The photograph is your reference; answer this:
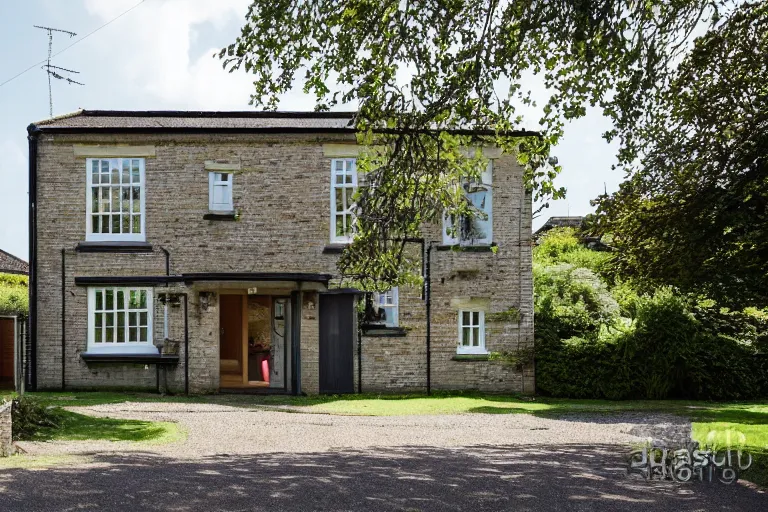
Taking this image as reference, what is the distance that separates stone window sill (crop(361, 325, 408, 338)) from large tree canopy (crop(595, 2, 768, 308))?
22.3 feet

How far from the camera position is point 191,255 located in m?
23.3

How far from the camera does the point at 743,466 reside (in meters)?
11.3

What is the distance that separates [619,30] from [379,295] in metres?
13.6

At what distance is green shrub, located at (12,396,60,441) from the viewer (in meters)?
13.4

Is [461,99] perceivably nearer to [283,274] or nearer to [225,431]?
[225,431]

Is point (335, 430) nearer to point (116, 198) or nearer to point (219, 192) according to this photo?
point (219, 192)

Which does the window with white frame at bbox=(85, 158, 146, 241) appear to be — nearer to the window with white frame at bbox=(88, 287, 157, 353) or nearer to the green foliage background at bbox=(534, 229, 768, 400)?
the window with white frame at bbox=(88, 287, 157, 353)

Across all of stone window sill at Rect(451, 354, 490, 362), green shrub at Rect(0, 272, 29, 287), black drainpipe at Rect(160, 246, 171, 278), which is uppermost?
black drainpipe at Rect(160, 246, 171, 278)

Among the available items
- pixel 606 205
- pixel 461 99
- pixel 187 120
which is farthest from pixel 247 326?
pixel 461 99

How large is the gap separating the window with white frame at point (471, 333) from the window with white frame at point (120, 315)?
7.66 metres

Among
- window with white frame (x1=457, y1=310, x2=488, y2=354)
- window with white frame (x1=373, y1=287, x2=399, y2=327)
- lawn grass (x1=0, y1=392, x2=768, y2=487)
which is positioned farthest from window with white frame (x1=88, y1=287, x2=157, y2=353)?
window with white frame (x1=457, y1=310, x2=488, y2=354)

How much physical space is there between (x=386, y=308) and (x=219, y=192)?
4.96 m

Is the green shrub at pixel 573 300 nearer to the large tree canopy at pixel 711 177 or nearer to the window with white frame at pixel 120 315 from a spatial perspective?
the large tree canopy at pixel 711 177

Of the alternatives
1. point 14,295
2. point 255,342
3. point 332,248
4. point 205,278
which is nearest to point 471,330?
point 332,248
